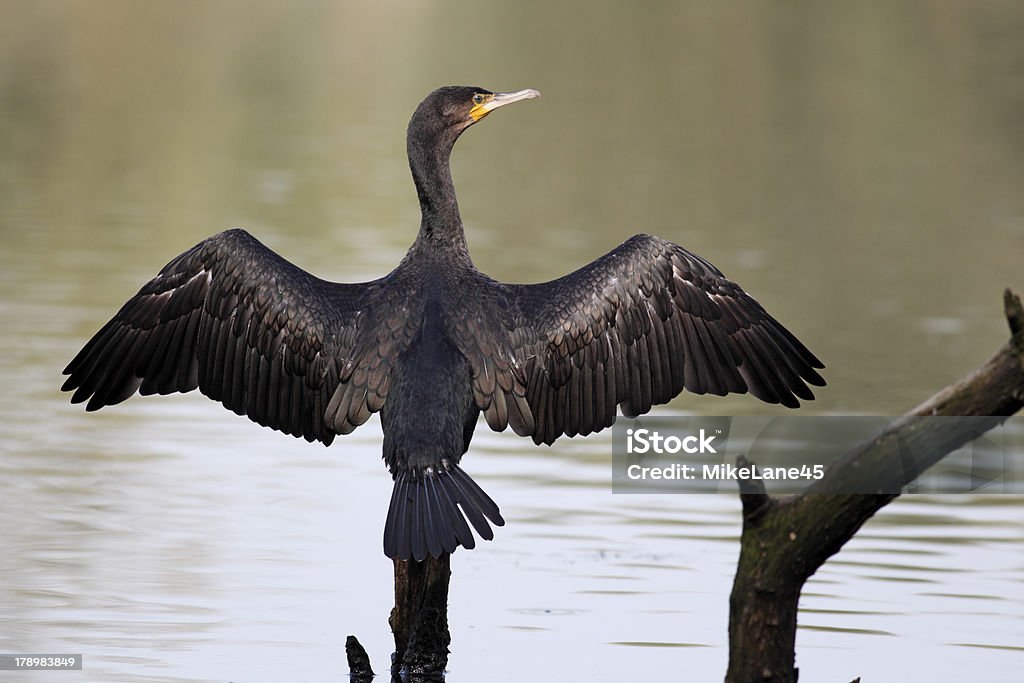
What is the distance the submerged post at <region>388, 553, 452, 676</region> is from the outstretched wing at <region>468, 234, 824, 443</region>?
0.65 metres

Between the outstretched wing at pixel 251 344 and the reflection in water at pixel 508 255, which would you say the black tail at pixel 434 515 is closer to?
the outstretched wing at pixel 251 344

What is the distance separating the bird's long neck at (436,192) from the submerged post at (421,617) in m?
1.37

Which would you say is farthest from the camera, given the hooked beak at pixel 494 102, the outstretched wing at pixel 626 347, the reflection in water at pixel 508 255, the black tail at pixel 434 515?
the reflection in water at pixel 508 255

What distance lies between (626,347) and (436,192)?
106cm

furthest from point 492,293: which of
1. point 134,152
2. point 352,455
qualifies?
point 134,152

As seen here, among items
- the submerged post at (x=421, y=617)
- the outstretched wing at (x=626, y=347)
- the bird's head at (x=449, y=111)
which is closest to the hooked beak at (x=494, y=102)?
the bird's head at (x=449, y=111)

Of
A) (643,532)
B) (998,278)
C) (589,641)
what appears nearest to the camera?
(589,641)

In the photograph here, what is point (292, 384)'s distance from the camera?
743 cm

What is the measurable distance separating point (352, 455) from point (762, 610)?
5768 mm

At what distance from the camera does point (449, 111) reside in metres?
7.96

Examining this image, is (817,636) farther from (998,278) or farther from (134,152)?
(134,152)

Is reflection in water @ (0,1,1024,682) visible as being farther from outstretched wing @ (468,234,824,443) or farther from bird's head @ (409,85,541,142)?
bird's head @ (409,85,541,142)

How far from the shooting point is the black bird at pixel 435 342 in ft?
23.7

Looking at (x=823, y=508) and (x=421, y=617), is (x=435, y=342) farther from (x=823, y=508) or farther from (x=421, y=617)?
(x=823, y=508)
